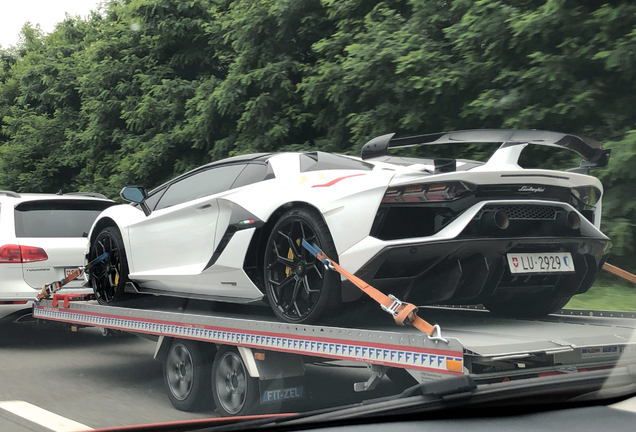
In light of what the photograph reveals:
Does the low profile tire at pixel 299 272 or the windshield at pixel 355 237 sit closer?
the windshield at pixel 355 237

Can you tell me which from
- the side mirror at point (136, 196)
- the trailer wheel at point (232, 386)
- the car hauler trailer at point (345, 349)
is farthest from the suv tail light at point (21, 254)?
the trailer wheel at point (232, 386)

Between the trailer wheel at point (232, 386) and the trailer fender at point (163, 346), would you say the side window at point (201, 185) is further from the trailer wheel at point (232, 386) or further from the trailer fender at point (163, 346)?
the trailer wheel at point (232, 386)

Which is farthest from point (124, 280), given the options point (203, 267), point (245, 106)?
point (245, 106)

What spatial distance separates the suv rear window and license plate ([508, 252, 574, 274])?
217 inches

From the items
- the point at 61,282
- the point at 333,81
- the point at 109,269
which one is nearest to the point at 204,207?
the point at 109,269

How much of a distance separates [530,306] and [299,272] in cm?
174

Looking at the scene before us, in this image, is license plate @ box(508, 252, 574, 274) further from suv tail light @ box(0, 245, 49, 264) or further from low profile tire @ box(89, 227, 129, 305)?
suv tail light @ box(0, 245, 49, 264)

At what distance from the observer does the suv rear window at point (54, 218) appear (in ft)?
25.6

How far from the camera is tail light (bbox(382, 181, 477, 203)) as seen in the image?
3.94 metres

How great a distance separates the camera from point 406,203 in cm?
401

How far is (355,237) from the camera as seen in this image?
4.02 m

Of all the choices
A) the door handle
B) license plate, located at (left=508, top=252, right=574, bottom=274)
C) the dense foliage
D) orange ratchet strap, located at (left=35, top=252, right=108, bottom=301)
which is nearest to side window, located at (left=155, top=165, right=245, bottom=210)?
the door handle

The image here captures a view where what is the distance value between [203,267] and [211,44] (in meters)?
11.6

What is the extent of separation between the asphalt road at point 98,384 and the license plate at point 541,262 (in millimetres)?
992
